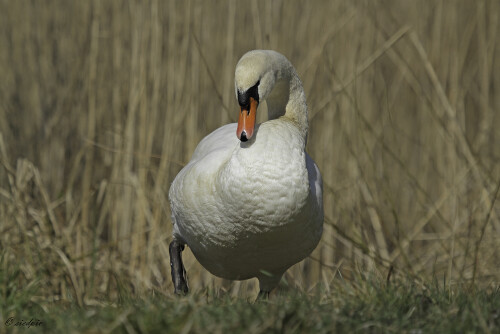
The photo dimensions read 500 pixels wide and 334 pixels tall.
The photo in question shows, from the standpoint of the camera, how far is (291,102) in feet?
11.0

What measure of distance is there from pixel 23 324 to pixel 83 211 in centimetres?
225

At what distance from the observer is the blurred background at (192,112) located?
4613 mm

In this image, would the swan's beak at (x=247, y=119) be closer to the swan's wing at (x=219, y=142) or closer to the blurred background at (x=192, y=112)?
the swan's wing at (x=219, y=142)

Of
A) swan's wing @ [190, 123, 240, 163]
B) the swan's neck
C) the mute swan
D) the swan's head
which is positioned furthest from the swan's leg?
the swan's head

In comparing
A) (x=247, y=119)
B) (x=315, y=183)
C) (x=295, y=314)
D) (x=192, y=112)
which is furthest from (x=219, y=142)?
(x=295, y=314)

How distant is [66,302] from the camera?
3.74 m

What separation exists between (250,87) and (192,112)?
1909 mm

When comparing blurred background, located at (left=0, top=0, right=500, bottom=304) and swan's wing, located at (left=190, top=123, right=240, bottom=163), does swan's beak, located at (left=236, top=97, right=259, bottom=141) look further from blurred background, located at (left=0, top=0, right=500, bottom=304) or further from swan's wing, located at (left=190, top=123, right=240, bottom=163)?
blurred background, located at (left=0, top=0, right=500, bottom=304)

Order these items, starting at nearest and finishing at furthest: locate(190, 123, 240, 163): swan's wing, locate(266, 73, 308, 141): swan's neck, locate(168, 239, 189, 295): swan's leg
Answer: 1. locate(266, 73, 308, 141): swan's neck
2. locate(190, 123, 240, 163): swan's wing
3. locate(168, 239, 189, 295): swan's leg

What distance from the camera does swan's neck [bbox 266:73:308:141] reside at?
3.32 metres

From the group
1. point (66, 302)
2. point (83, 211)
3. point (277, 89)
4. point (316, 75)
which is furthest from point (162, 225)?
point (277, 89)

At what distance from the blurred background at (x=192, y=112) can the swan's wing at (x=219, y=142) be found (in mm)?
776

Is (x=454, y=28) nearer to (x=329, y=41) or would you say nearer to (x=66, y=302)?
(x=329, y=41)

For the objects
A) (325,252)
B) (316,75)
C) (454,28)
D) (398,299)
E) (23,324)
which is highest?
(454,28)
